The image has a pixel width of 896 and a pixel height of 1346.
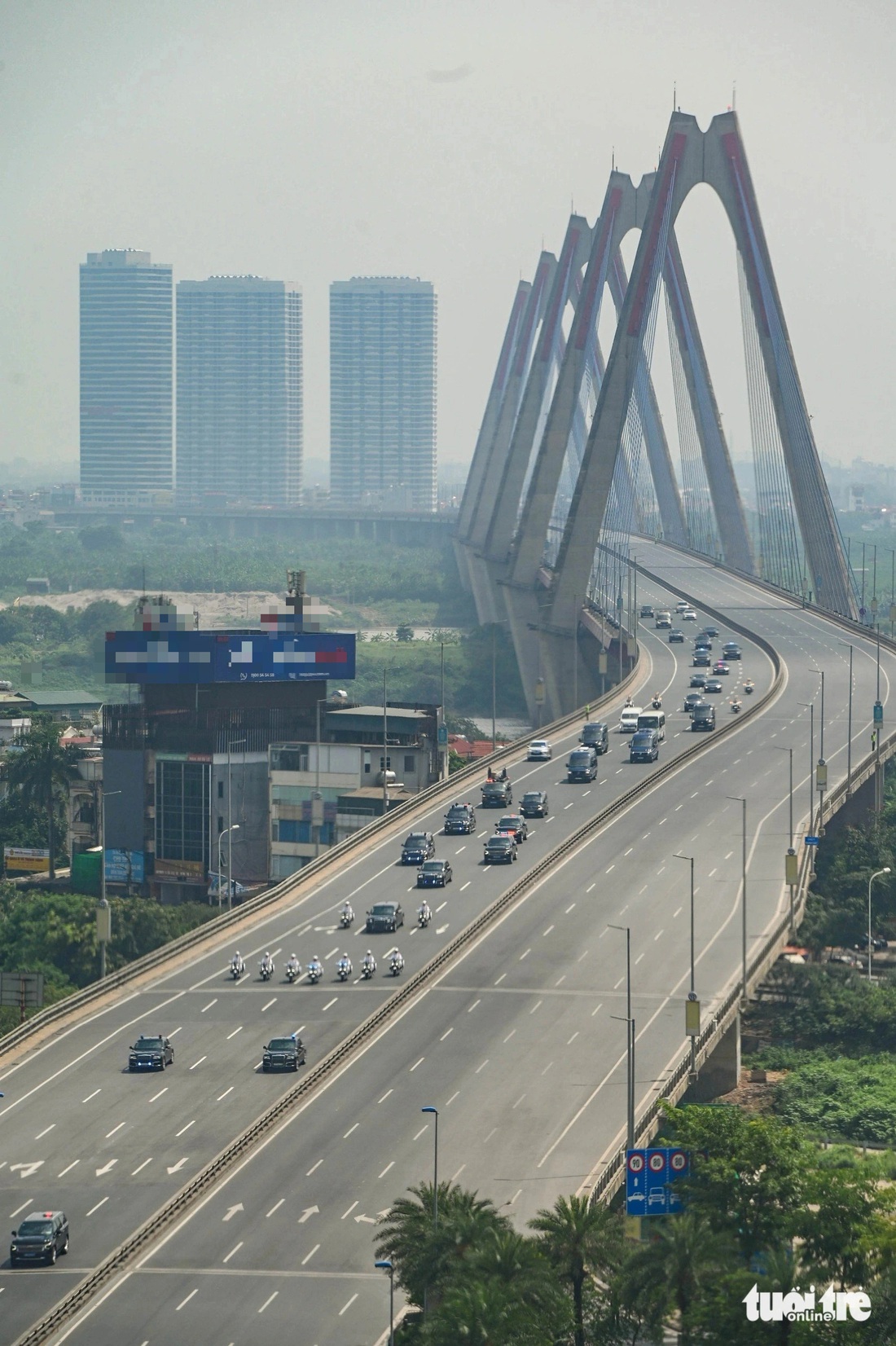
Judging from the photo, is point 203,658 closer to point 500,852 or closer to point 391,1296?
point 500,852

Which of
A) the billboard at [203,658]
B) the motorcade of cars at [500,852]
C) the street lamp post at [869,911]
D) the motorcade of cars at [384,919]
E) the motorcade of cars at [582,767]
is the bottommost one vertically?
the street lamp post at [869,911]

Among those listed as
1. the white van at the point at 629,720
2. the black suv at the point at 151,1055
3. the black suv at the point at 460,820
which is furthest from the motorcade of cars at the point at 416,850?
the white van at the point at 629,720

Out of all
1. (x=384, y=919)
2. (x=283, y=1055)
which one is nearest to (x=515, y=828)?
(x=384, y=919)

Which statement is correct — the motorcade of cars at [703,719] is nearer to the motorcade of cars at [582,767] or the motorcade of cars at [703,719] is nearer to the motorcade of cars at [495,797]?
the motorcade of cars at [582,767]

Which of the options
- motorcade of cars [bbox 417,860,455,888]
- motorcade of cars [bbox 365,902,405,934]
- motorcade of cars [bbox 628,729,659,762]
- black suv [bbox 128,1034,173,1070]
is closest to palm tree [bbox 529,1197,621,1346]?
black suv [bbox 128,1034,173,1070]

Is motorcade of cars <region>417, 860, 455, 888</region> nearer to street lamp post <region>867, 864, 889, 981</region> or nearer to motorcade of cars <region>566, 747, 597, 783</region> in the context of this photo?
street lamp post <region>867, 864, 889, 981</region>

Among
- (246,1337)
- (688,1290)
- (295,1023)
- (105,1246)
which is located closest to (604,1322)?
(688,1290)
